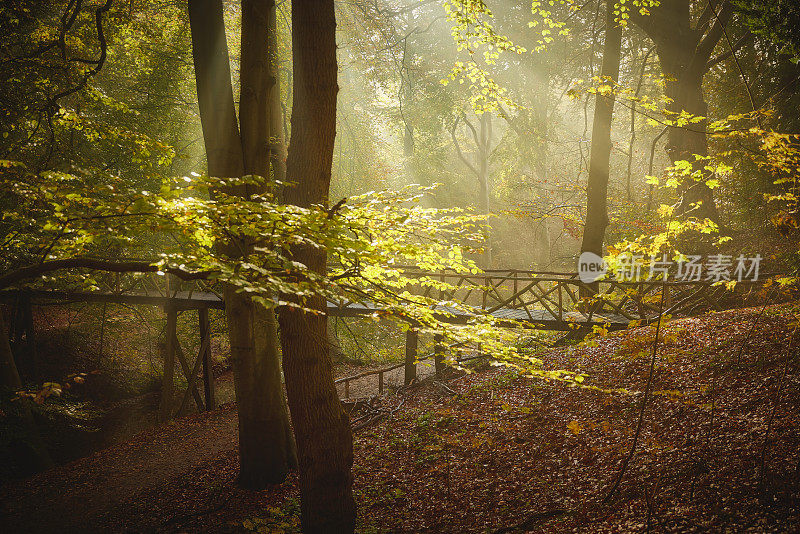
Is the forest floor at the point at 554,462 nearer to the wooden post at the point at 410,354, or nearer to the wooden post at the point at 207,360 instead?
the wooden post at the point at 410,354

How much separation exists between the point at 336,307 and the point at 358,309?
553 mm

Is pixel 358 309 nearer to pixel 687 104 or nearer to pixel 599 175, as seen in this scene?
pixel 599 175

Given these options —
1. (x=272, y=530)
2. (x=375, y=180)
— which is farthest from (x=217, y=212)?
(x=375, y=180)

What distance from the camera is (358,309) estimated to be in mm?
11078

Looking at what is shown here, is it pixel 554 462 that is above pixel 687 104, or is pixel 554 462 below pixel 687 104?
below

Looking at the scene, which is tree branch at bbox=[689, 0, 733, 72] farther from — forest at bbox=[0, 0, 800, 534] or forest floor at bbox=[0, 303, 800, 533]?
forest floor at bbox=[0, 303, 800, 533]

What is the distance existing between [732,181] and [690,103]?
2.69m

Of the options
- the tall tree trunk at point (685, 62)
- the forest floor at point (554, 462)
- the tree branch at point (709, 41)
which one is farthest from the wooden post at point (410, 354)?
the tree branch at point (709, 41)

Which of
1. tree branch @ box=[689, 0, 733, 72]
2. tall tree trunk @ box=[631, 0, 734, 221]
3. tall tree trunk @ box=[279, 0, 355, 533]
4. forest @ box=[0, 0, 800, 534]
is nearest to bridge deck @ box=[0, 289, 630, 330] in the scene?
forest @ box=[0, 0, 800, 534]

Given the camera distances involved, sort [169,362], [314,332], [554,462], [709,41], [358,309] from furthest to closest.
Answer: [169,362], [358,309], [709,41], [554,462], [314,332]

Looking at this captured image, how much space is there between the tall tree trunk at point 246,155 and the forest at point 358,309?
0.03m

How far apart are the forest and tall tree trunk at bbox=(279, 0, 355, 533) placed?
0.02 m

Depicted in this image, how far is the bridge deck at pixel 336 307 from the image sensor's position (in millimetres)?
10281

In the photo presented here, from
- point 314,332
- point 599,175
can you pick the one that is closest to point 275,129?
point 314,332
